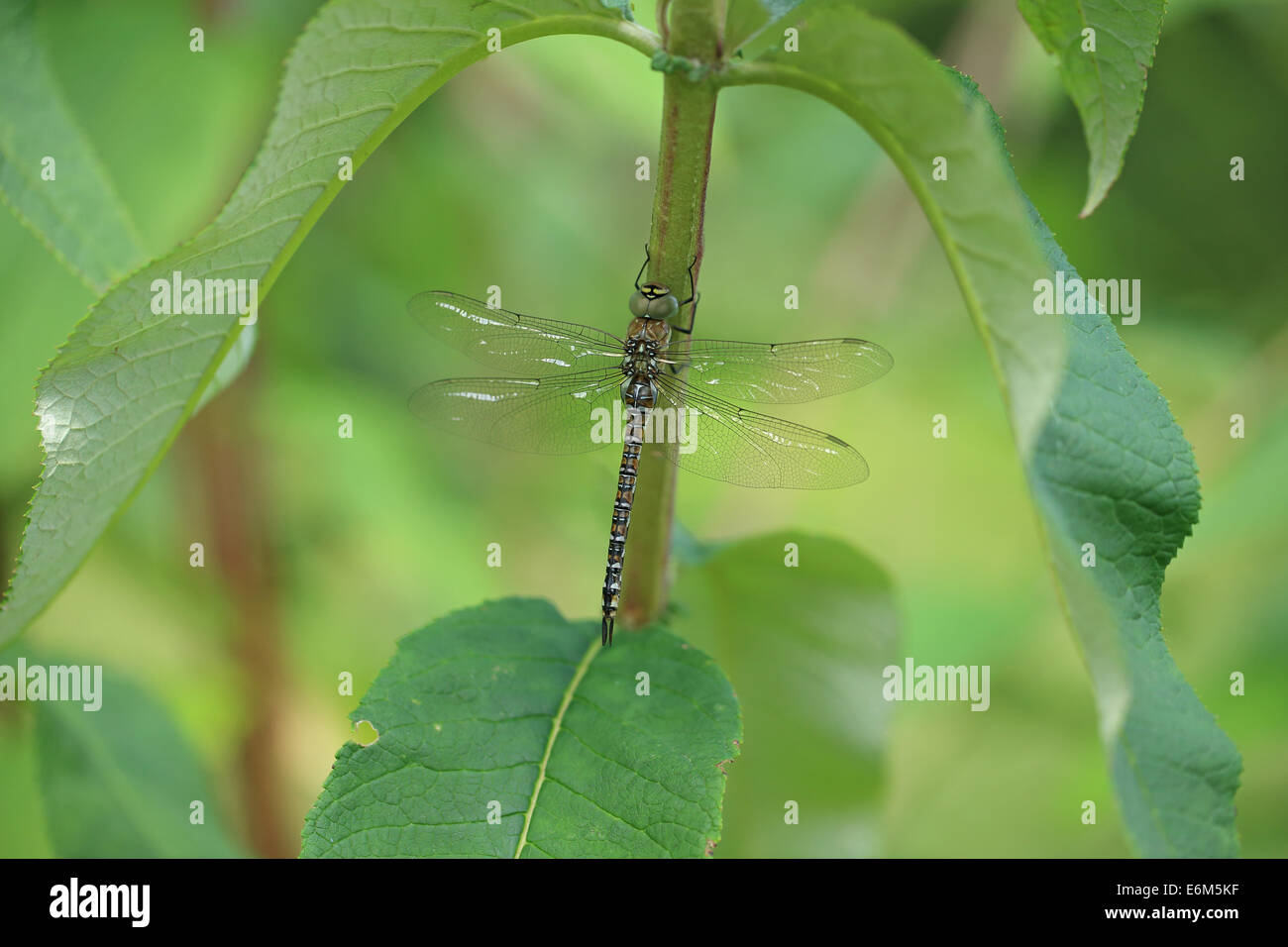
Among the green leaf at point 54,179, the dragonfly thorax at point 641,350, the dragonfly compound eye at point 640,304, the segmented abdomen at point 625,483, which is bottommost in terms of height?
the segmented abdomen at point 625,483

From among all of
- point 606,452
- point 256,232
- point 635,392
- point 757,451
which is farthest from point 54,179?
point 606,452

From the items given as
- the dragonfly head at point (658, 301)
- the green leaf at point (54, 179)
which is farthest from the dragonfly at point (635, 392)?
the green leaf at point (54, 179)

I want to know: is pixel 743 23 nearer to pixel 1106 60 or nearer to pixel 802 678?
pixel 1106 60

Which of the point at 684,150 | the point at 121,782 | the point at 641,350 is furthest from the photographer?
the point at 641,350

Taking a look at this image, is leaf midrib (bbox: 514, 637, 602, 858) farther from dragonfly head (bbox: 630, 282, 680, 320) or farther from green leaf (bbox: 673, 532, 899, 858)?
dragonfly head (bbox: 630, 282, 680, 320)

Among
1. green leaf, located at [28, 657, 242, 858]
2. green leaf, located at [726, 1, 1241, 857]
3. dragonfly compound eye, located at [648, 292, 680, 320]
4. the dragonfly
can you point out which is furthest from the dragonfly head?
green leaf, located at [28, 657, 242, 858]

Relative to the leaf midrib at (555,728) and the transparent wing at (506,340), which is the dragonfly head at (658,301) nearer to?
the leaf midrib at (555,728)

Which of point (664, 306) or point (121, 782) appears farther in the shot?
point (121, 782)
